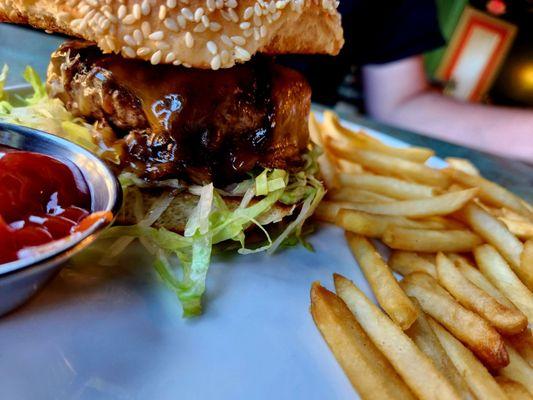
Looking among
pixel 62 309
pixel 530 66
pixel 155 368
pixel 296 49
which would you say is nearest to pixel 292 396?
pixel 155 368

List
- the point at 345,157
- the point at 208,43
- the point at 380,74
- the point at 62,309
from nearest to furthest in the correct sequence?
the point at 62,309 → the point at 208,43 → the point at 345,157 → the point at 380,74

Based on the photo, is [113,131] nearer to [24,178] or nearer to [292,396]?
[24,178]

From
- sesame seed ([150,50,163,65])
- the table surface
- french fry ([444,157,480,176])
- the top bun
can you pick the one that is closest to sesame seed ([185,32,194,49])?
the top bun

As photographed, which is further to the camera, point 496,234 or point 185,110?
point 496,234

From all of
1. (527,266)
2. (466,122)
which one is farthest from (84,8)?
(466,122)

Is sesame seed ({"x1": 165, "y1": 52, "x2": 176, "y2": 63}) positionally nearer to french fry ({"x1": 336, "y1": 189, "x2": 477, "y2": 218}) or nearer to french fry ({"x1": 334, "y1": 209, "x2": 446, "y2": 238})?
french fry ({"x1": 334, "y1": 209, "x2": 446, "y2": 238})

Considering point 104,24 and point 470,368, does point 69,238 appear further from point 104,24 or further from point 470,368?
point 470,368

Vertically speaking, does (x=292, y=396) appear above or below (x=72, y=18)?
below
